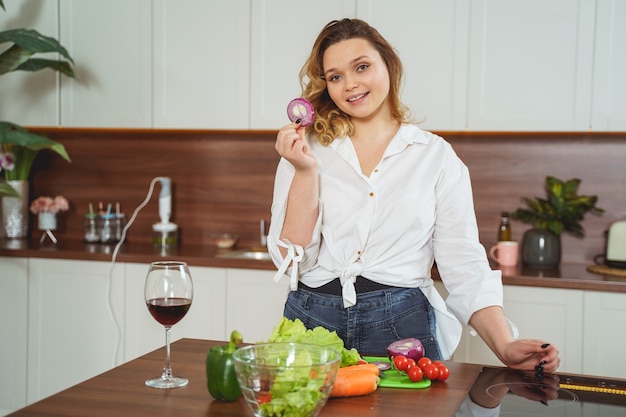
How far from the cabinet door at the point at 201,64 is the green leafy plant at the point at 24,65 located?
441mm

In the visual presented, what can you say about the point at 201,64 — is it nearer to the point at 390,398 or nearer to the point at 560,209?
the point at 560,209

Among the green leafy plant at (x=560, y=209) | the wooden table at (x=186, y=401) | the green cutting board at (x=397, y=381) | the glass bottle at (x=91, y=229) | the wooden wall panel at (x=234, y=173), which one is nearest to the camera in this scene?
the wooden table at (x=186, y=401)

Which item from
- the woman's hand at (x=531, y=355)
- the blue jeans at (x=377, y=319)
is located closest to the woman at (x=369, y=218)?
the blue jeans at (x=377, y=319)

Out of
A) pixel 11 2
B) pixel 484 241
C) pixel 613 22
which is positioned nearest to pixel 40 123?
pixel 11 2

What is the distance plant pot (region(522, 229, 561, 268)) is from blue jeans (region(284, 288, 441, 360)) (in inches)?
57.6

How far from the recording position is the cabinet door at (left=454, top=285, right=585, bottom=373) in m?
2.89

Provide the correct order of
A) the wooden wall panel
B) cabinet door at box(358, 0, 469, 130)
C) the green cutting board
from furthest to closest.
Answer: the wooden wall panel, cabinet door at box(358, 0, 469, 130), the green cutting board

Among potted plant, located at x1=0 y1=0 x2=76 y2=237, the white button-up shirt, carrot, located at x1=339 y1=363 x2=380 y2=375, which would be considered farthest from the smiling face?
potted plant, located at x1=0 y1=0 x2=76 y2=237

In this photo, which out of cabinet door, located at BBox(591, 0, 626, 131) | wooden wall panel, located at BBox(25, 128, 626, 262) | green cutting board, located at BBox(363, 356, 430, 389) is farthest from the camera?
wooden wall panel, located at BBox(25, 128, 626, 262)

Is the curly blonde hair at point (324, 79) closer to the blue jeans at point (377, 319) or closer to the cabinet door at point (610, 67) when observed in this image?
the blue jeans at point (377, 319)

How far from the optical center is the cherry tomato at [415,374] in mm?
1299

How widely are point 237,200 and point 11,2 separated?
1449 mm

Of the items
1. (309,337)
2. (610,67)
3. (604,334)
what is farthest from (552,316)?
(309,337)

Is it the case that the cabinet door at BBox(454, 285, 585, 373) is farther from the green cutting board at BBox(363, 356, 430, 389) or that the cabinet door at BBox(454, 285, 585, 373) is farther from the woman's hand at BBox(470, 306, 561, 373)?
the green cutting board at BBox(363, 356, 430, 389)
